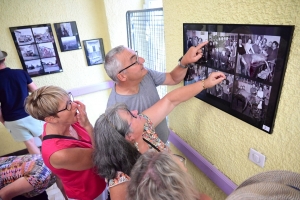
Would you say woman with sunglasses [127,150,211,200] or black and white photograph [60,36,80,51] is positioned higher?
black and white photograph [60,36,80,51]

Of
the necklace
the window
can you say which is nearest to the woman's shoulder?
the necklace

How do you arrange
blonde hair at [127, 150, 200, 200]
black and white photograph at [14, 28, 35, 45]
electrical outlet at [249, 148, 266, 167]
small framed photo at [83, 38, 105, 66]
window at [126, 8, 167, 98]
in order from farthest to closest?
1. small framed photo at [83, 38, 105, 66]
2. black and white photograph at [14, 28, 35, 45]
3. window at [126, 8, 167, 98]
4. electrical outlet at [249, 148, 266, 167]
5. blonde hair at [127, 150, 200, 200]

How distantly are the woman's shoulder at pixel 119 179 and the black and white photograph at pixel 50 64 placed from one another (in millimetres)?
2193

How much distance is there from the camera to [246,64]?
786 millimetres

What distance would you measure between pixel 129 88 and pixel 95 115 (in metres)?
2.03

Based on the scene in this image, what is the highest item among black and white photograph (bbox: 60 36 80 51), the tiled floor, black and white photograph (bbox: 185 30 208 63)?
black and white photograph (bbox: 185 30 208 63)

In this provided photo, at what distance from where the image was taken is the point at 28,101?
3.54ft

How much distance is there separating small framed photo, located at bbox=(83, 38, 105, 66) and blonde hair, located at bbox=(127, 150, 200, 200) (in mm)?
2370

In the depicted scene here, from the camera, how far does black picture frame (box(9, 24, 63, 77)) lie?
7.54ft

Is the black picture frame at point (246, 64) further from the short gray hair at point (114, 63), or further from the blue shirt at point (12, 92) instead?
the blue shirt at point (12, 92)

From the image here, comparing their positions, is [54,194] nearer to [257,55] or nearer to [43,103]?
[43,103]

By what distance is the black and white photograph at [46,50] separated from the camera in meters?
2.43

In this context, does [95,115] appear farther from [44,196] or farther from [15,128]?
[44,196]

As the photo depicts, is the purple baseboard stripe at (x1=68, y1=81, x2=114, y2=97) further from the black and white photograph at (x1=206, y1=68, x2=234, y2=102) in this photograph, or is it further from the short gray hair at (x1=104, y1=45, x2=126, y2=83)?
the black and white photograph at (x1=206, y1=68, x2=234, y2=102)
